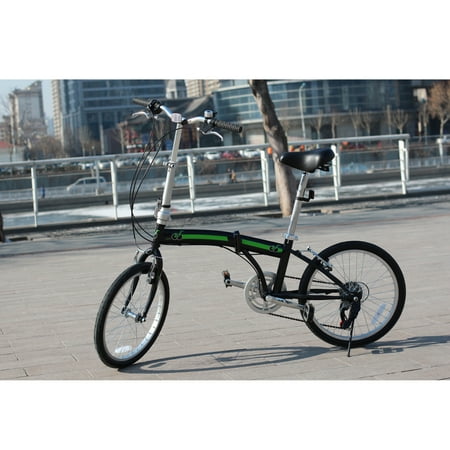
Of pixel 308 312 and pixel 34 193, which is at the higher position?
pixel 34 193

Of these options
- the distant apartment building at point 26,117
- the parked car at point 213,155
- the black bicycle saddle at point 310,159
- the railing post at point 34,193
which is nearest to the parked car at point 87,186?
the railing post at point 34,193

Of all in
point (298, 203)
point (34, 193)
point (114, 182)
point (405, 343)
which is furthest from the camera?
point (114, 182)

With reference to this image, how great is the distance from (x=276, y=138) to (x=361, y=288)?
11.3 metres

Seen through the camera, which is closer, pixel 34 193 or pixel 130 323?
pixel 130 323

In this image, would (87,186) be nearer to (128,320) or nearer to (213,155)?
(213,155)

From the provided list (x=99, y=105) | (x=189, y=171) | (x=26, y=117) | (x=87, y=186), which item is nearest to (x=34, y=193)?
(x=87, y=186)

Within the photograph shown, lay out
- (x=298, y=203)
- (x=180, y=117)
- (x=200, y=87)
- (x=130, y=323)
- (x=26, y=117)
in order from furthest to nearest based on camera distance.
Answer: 1. (x=200, y=87)
2. (x=26, y=117)
3. (x=298, y=203)
4. (x=130, y=323)
5. (x=180, y=117)

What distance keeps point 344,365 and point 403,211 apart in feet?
35.5

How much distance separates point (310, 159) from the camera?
186 inches

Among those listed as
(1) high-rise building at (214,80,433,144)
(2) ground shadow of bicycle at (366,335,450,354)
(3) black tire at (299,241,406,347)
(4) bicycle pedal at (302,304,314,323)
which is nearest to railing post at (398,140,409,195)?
(2) ground shadow of bicycle at (366,335,450,354)

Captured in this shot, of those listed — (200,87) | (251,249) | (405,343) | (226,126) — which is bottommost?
(405,343)

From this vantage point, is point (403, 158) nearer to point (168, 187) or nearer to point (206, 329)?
Result: point (206, 329)

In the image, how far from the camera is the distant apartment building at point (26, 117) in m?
62.4

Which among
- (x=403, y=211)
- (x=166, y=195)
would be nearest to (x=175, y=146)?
(x=166, y=195)
